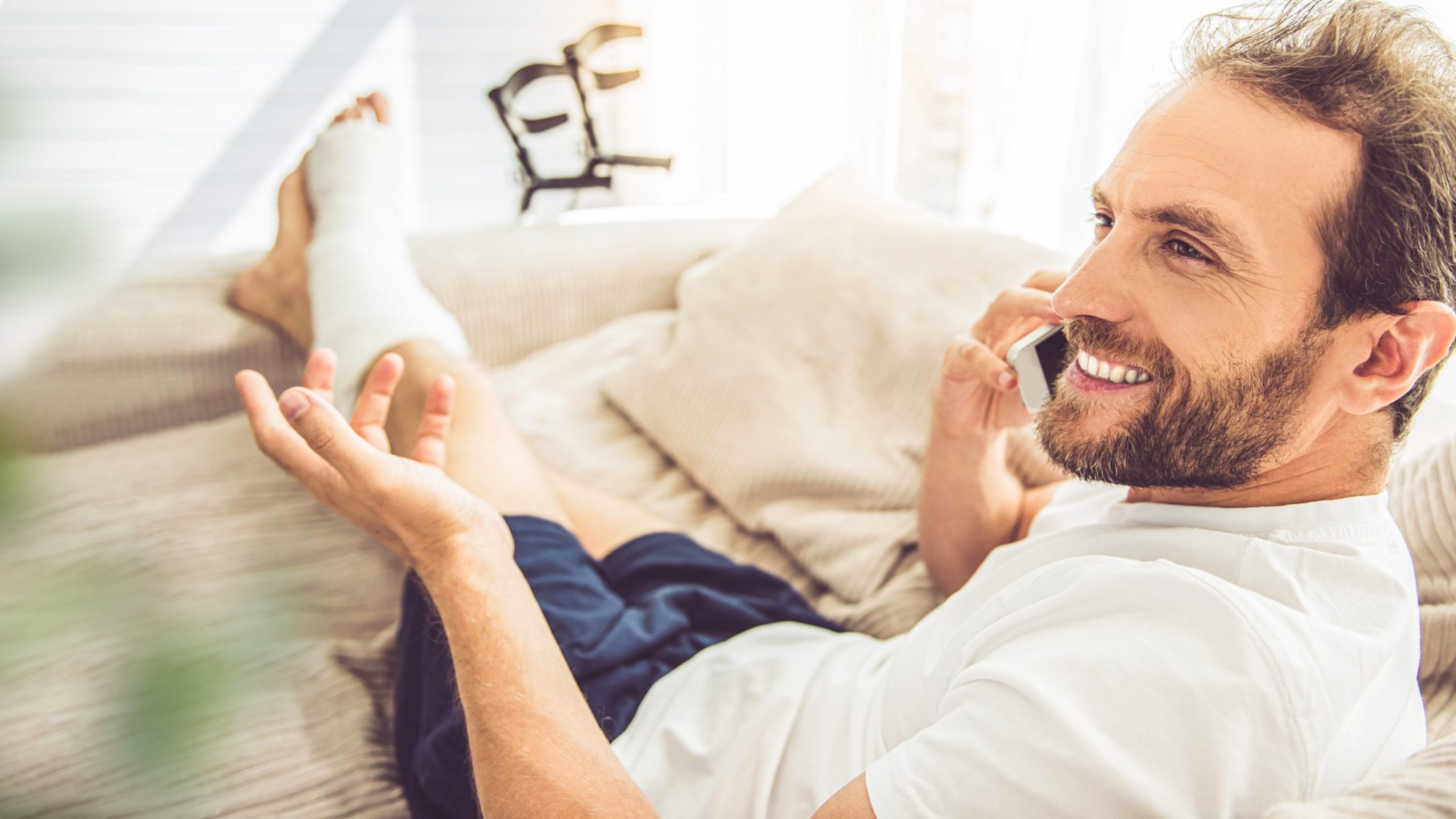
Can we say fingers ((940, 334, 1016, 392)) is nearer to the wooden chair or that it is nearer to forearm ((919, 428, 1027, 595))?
forearm ((919, 428, 1027, 595))

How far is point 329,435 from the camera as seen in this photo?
759 millimetres

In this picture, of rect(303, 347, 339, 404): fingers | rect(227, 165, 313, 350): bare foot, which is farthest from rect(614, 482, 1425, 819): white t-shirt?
rect(227, 165, 313, 350): bare foot

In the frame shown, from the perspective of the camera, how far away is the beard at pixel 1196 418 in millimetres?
649

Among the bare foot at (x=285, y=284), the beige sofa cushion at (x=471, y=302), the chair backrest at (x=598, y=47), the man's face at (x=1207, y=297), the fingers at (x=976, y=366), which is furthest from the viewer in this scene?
the chair backrest at (x=598, y=47)

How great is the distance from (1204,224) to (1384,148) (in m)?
0.11

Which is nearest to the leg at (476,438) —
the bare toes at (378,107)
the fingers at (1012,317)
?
the fingers at (1012,317)

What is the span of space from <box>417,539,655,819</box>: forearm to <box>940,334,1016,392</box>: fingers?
444mm

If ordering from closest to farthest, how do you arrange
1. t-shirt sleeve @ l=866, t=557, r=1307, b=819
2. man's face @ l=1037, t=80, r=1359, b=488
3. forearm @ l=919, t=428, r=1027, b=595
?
t-shirt sleeve @ l=866, t=557, r=1307, b=819
man's face @ l=1037, t=80, r=1359, b=488
forearm @ l=919, t=428, r=1027, b=595

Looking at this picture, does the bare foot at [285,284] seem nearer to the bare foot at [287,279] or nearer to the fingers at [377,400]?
the bare foot at [287,279]

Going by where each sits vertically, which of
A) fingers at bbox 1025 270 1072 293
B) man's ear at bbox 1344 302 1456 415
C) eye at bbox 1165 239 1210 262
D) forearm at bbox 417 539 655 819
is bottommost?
forearm at bbox 417 539 655 819

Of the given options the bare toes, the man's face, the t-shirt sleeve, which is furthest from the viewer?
the bare toes

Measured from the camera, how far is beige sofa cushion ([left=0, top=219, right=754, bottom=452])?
1.29m

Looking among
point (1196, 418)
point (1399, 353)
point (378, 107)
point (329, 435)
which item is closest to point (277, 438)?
point (329, 435)

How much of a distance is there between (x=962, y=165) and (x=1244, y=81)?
217 centimetres
